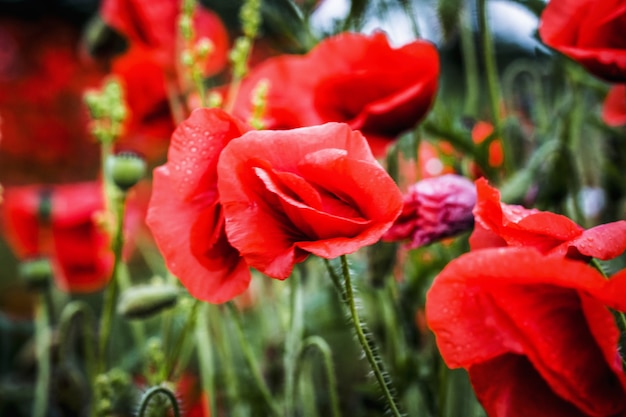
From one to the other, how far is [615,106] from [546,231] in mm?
361

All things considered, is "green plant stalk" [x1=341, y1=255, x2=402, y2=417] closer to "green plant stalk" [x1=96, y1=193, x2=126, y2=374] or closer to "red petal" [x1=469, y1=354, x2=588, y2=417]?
"red petal" [x1=469, y1=354, x2=588, y2=417]

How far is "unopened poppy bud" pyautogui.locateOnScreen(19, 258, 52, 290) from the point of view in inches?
28.7

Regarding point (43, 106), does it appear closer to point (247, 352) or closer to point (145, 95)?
point (145, 95)

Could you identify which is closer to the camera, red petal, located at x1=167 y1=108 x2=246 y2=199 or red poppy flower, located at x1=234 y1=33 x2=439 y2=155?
red petal, located at x1=167 y1=108 x2=246 y2=199

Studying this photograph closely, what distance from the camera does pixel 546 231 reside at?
1.23 ft

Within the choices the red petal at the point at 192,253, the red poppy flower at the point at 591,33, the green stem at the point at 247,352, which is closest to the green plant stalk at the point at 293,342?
the green stem at the point at 247,352

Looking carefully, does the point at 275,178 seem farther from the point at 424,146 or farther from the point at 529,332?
the point at 424,146

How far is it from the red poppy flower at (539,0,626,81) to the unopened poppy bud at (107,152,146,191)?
334mm

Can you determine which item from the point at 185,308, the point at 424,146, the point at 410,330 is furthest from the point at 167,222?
the point at 424,146

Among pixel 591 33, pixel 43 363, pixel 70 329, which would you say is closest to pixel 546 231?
pixel 591 33

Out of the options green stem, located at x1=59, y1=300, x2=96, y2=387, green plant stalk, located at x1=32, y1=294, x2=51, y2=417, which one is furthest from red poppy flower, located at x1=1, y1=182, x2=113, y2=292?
green stem, located at x1=59, y1=300, x2=96, y2=387

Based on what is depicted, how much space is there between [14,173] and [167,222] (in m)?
2.98

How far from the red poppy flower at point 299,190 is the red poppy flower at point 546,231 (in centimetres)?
5

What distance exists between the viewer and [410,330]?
24.9 inches
